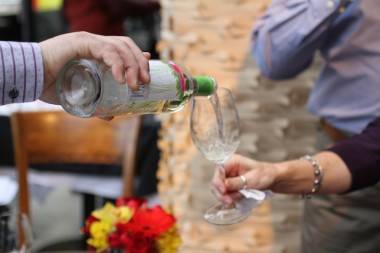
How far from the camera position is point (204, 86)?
969mm

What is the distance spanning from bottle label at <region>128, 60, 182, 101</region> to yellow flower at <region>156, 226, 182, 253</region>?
421mm

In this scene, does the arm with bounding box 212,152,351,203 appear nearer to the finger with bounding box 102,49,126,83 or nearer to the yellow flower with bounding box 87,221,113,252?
the yellow flower with bounding box 87,221,113,252

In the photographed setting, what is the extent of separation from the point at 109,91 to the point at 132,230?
1.52 ft

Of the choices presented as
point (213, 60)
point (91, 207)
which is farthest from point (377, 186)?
point (91, 207)

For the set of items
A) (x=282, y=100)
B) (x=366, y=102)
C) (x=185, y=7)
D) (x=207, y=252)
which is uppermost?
(x=185, y=7)

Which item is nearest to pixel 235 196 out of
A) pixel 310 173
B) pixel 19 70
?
pixel 310 173

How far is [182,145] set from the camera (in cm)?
200

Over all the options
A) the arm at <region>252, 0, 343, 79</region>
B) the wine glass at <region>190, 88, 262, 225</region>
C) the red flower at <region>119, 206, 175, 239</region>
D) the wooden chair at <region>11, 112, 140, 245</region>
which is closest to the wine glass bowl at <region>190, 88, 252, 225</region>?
the wine glass at <region>190, 88, 262, 225</region>

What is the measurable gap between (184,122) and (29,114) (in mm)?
693

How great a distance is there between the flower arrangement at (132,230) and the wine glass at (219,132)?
123 millimetres

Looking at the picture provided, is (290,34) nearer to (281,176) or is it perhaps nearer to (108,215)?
(281,176)

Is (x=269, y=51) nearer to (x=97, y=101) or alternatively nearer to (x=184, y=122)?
(x=184, y=122)

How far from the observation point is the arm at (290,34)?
140cm

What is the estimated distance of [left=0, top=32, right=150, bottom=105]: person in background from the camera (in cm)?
76
